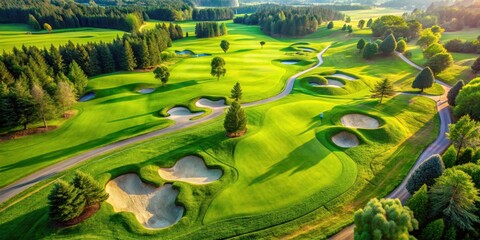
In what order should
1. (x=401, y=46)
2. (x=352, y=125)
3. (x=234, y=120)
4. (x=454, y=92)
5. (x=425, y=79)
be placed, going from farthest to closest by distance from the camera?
(x=401, y=46), (x=425, y=79), (x=454, y=92), (x=352, y=125), (x=234, y=120)

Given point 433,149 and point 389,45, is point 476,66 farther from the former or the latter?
point 433,149

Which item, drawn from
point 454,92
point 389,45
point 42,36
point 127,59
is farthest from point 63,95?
point 389,45

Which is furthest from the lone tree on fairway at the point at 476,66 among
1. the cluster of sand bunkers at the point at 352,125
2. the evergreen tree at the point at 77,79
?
the evergreen tree at the point at 77,79

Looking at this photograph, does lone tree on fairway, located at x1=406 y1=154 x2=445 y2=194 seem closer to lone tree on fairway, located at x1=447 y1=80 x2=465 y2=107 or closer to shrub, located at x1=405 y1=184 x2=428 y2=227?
shrub, located at x1=405 y1=184 x2=428 y2=227

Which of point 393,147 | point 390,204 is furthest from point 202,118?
point 390,204

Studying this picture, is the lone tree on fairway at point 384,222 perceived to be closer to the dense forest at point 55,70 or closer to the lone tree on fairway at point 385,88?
the lone tree on fairway at point 385,88

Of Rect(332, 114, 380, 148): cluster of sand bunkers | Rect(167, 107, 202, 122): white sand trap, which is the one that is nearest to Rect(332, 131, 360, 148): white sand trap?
Rect(332, 114, 380, 148): cluster of sand bunkers
